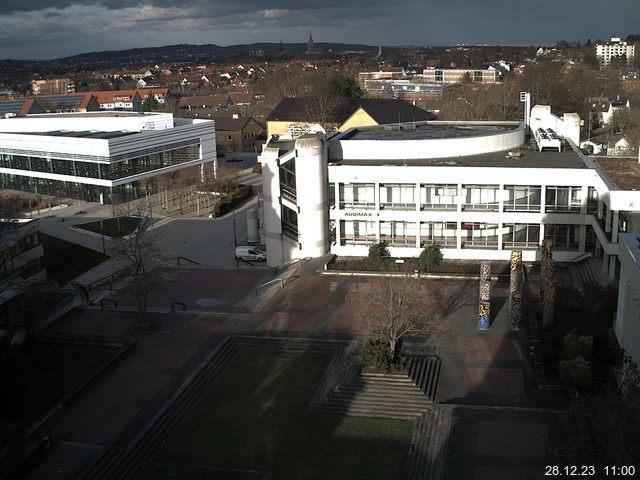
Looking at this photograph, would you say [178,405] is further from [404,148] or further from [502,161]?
[502,161]

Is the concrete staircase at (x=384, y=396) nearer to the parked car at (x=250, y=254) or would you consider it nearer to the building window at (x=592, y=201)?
the building window at (x=592, y=201)

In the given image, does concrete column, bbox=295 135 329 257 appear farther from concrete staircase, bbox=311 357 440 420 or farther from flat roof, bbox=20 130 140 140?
flat roof, bbox=20 130 140 140

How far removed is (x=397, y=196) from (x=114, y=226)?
24.2 meters

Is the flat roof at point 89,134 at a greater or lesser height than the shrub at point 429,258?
greater

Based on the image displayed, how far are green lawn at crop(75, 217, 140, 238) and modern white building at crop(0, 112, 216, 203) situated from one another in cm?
504

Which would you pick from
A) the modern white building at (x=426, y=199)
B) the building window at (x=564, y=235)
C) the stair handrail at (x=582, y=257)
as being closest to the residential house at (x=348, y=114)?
the modern white building at (x=426, y=199)

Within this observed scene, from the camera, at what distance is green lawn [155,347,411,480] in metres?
20.5

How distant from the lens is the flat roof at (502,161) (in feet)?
128

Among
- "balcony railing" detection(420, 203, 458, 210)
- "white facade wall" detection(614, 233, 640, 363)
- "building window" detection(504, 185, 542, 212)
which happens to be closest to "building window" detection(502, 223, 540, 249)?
"building window" detection(504, 185, 542, 212)

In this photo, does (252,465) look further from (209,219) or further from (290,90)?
(290,90)

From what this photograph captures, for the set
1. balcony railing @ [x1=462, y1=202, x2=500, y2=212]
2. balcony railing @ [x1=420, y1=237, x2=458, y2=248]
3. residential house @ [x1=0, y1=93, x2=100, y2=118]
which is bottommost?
balcony railing @ [x1=420, y1=237, x2=458, y2=248]

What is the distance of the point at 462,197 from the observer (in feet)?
125

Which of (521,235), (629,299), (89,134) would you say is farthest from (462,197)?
(89,134)

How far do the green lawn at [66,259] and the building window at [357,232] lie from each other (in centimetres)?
1574
